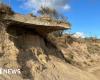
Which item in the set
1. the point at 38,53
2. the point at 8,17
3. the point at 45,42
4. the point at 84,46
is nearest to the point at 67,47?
the point at 84,46

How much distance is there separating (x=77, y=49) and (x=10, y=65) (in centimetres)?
1482

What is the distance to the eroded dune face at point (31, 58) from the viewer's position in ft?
37.5

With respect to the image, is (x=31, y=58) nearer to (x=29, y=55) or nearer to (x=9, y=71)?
(x=29, y=55)

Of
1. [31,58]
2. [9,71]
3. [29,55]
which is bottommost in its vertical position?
[9,71]

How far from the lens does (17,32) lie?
13.3m

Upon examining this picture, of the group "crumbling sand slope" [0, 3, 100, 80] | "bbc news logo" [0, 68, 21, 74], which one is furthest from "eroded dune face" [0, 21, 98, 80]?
"bbc news logo" [0, 68, 21, 74]

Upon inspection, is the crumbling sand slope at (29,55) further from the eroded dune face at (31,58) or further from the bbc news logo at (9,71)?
the bbc news logo at (9,71)

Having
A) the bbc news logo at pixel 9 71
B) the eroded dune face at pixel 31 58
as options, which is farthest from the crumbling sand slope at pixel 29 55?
the bbc news logo at pixel 9 71

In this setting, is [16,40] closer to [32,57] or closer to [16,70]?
[32,57]

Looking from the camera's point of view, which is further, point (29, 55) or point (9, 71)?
point (29, 55)

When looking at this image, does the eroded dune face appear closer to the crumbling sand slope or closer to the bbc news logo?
the crumbling sand slope

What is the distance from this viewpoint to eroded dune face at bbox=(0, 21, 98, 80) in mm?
11435

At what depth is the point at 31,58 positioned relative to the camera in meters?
13.0

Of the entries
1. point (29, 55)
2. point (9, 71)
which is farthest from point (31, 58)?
point (9, 71)
